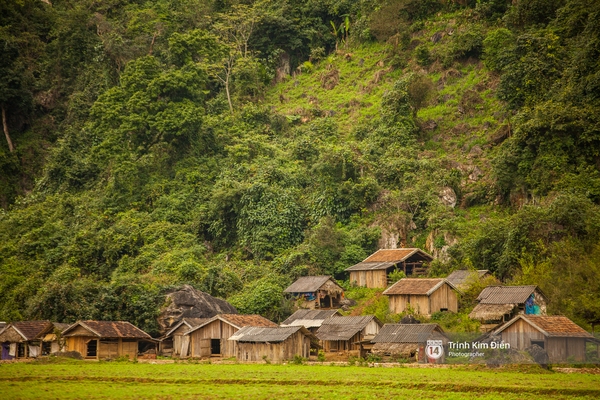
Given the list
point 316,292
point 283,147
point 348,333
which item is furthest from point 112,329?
point 283,147

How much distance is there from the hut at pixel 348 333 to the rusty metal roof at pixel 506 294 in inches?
286

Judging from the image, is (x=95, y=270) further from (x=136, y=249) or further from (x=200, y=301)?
(x=200, y=301)

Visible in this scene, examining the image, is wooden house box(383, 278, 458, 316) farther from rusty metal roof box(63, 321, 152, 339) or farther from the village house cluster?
rusty metal roof box(63, 321, 152, 339)

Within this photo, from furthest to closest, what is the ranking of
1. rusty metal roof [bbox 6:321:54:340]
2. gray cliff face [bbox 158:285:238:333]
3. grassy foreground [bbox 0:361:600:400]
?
gray cliff face [bbox 158:285:238:333]
rusty metal roof [bbox 6:321:54:340]
grassy foreground [bbox 0:361:600:400]

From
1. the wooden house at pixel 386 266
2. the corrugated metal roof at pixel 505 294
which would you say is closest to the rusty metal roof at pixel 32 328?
the wooden house at pixel 386 266

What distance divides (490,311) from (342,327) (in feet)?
32.6

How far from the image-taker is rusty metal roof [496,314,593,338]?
130ft

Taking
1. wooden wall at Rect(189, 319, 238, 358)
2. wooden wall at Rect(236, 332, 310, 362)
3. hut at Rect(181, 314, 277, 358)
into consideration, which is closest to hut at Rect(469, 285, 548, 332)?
wooden wall at Rect(236, 332, 310, 362)

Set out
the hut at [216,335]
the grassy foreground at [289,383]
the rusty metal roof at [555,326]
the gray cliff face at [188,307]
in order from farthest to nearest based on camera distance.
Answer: the gray cliff face at [188,307]
the hut at [216,335]
the rusty metal roof at [555,326]
the grassy foreground at [289,383]

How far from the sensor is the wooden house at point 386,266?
58.2 meters

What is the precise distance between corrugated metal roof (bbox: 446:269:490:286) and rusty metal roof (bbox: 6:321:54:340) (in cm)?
2755

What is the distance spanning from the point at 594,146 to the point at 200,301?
101 feet

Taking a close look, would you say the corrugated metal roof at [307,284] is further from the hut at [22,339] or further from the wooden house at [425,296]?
the hut at [22,339]

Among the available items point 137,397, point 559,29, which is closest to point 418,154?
point 559,29
